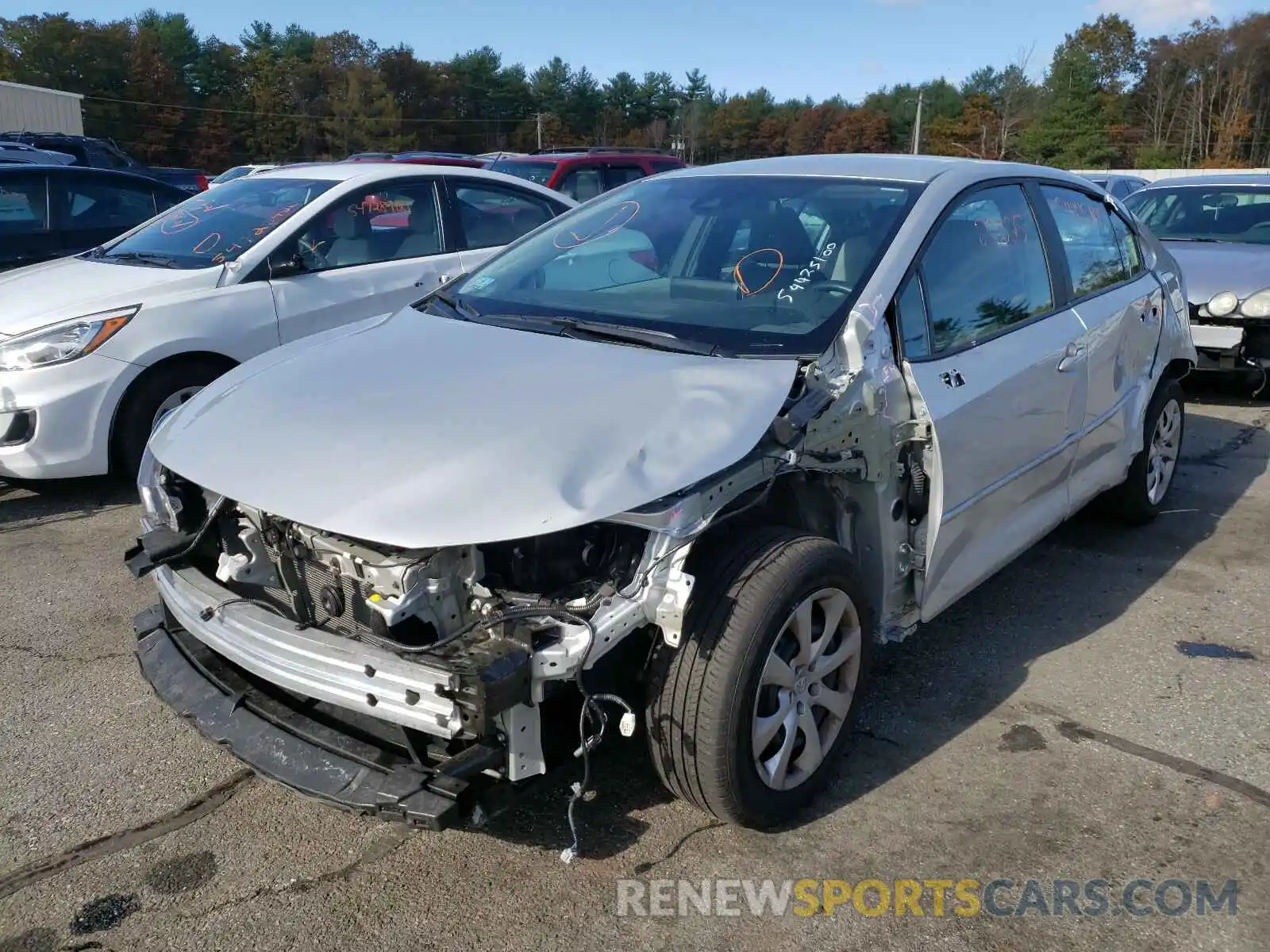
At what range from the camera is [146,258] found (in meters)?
6.06

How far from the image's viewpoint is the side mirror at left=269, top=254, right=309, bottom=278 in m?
5.83

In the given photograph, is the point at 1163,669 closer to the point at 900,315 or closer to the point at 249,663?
the point at 900,315

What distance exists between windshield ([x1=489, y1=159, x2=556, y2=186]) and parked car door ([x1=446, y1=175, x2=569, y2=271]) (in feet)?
10.7

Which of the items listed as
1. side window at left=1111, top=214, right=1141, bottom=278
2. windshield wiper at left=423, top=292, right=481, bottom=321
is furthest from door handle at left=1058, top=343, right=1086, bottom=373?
windshield wiper at left=423, top=292, right=481, bottom=321

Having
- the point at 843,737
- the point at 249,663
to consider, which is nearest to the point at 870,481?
the point at 843,737

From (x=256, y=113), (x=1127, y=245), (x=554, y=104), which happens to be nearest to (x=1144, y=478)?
(x=1127, y=245)

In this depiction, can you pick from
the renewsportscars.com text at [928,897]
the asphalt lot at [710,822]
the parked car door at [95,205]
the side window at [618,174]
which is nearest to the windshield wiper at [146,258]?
the parked car door at [95,205]

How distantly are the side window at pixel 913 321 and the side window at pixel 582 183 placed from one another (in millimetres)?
7592

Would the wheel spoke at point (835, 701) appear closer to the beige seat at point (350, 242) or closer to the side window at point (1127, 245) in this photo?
the side window at point (1127, 245)

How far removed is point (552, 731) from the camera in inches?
98.9

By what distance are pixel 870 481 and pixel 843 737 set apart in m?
0.74

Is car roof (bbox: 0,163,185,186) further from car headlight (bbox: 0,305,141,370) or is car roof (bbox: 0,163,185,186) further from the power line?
the power line

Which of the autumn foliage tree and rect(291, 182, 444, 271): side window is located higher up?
the autumn foliage tree

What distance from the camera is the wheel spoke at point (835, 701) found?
289 centimetres
